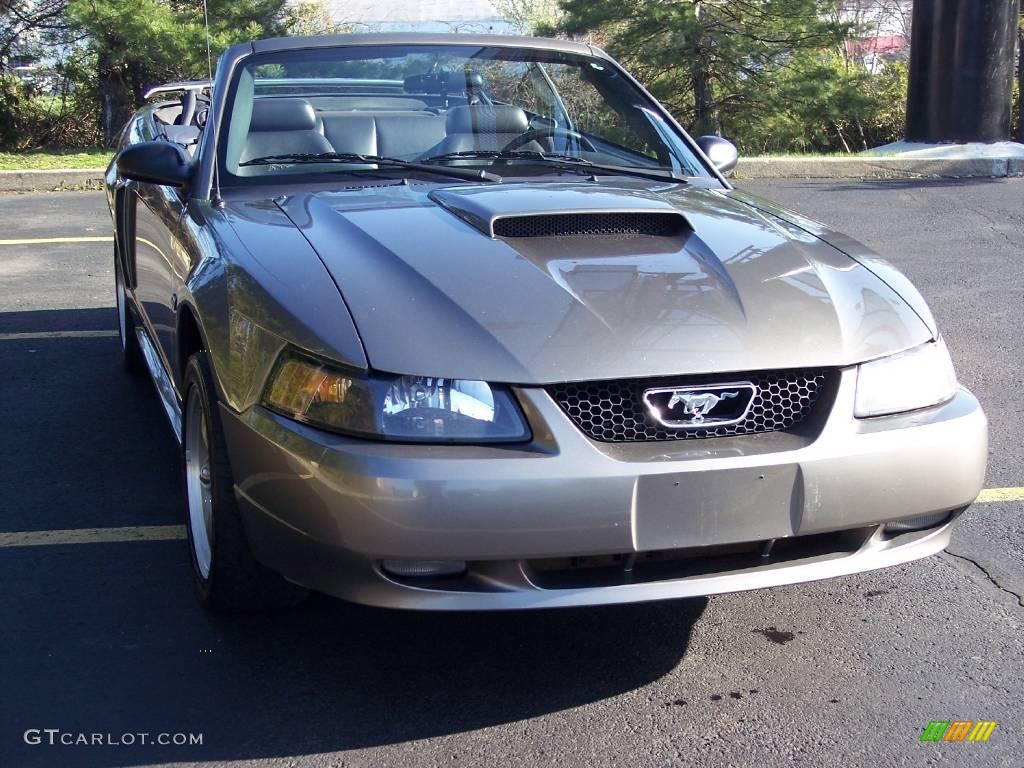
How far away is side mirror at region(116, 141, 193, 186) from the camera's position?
3814mm

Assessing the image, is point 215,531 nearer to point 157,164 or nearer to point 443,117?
point 157,164

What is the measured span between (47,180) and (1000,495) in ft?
33.7

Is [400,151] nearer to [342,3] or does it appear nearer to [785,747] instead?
[785,747]

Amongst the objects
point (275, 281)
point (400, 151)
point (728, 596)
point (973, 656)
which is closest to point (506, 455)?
point (275, 281)

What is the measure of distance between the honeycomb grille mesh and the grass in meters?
9.78

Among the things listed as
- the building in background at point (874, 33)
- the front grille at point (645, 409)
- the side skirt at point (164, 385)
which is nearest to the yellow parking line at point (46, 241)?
the side skirt at point (164, 385)

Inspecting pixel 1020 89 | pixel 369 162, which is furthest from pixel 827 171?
pixel 369 162

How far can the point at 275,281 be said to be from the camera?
2.94 metres

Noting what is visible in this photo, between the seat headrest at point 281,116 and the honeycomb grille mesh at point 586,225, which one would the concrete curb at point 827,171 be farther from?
the honeycomb grille mesh at point 586,225

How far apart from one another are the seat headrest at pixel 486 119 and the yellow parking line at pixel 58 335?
124 inches

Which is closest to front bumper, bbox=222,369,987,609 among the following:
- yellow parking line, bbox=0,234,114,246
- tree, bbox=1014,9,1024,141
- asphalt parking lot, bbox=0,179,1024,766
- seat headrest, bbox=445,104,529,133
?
asphalt parking lot, bbox=0,179,1024,766

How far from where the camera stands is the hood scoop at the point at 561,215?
3.26m

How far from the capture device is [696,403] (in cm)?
268

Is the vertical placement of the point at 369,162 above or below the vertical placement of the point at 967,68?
above
